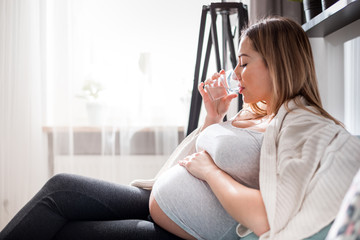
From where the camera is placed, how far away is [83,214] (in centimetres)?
135

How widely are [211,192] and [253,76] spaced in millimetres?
351

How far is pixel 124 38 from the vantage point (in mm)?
2848

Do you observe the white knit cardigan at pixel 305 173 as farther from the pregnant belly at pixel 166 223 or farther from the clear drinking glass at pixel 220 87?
the clear drinking glass at pixel 220 87

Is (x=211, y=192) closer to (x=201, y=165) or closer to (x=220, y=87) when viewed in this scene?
(x=201, y=165)

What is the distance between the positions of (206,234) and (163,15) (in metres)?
1.94

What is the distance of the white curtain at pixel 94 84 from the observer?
2820mm

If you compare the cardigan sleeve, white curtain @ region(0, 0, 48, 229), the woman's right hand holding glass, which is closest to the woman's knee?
the woman's right hand holding glass

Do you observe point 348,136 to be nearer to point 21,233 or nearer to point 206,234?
point 206,234

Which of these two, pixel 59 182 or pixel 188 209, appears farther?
pixel 59 182

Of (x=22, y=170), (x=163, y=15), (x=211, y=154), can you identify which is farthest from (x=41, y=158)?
(x=211, y=154)

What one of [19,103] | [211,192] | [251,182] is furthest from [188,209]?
[19,103]

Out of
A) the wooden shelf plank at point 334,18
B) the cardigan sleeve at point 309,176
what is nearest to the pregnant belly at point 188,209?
the cardigan sleeve at point 309,176

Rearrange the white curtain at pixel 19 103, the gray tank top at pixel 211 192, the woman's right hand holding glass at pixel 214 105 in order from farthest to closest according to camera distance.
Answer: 1. the white curtain at pixel 19 103
2. the woman's right hand holding glass at pixel 214 105
3. the gray tank top at pixel 211 192

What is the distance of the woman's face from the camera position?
1.27m
